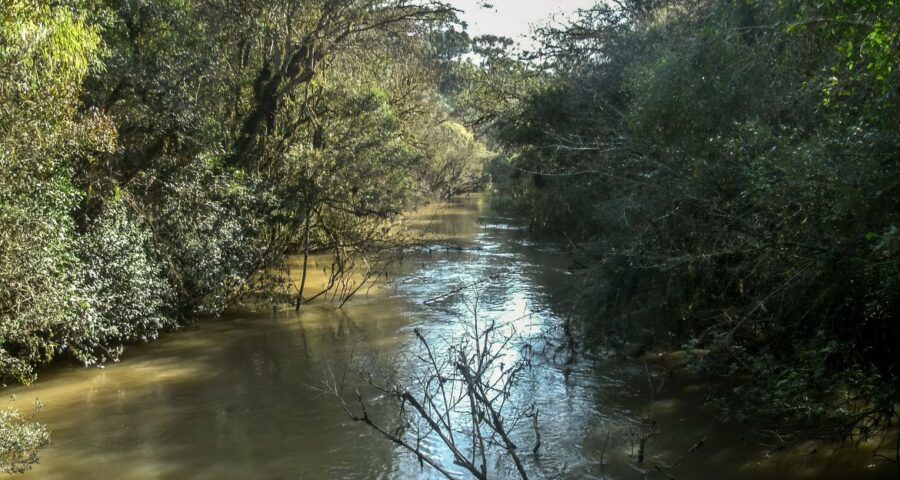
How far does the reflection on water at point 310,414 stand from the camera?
8.46 metres

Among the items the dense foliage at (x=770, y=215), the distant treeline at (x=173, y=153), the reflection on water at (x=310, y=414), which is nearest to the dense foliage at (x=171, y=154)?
the distant treeline at (x=173, y=153)

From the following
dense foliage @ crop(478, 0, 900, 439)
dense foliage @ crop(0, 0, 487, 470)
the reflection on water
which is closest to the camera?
dense foliage @ crop(478, 0, 900, 439)

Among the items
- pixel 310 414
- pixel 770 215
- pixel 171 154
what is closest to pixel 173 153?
pixel 171 154

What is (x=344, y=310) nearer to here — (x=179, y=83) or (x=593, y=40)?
(x=179, y=83)

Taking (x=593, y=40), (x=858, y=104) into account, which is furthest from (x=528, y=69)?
(x=858, y=104)

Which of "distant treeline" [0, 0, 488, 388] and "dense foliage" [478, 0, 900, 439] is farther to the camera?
"distant treeline" [0, 0, 488, 388]

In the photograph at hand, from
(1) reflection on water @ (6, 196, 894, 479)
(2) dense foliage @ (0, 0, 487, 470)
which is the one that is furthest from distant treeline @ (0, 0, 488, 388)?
(1) reflection on water @ (6, 196, 894, 479)

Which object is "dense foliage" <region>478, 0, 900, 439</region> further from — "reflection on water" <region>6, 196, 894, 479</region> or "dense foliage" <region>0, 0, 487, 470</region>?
"dense foliage" <region>0, 0, 487, 470</region>

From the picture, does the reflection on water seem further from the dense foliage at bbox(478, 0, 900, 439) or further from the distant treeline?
the distant treeline

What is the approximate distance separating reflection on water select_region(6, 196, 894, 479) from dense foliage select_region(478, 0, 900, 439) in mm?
716

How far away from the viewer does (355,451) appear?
9.06m

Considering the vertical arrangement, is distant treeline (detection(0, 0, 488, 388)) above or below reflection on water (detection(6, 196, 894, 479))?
above

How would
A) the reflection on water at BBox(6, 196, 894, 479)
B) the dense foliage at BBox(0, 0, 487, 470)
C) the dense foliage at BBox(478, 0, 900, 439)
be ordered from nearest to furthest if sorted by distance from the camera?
the dense foliage at BBox(478, 0, 900, 439), the reflection on water at BBox(6, 196, 894, 479), the dense foliage at BBox(0, 0, 487, 470)

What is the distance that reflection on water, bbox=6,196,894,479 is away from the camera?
846 cm
